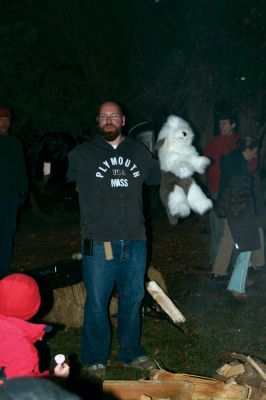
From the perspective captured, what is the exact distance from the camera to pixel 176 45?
453 inches

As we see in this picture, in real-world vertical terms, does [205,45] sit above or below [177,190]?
above

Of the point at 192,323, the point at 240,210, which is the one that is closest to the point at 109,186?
the point at 192,323

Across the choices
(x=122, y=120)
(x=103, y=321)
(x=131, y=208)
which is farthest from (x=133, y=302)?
(x=122, y=120)

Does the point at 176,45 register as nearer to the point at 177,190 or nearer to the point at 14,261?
the point at 14,261

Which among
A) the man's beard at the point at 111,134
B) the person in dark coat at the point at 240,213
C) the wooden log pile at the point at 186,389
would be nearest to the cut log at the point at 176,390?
the wooden log pile at the point at 186,389

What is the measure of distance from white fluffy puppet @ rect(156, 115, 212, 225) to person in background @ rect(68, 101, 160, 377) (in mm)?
109

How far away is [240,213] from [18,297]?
4192 millimetres

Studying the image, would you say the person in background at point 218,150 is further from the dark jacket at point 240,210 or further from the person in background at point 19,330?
the person in background at point 19,330

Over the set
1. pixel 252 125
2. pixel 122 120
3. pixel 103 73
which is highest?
pixel 103 73

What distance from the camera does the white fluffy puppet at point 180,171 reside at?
4688 mm

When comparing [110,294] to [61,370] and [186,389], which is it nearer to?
[186,389]

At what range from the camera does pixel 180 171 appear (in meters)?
4.67

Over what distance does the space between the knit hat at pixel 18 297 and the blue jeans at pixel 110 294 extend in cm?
121

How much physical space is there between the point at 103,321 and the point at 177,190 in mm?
1259
